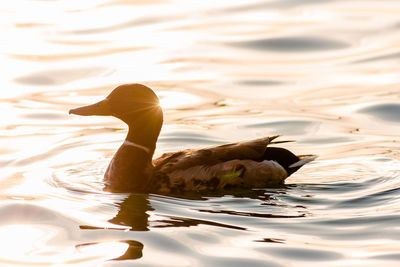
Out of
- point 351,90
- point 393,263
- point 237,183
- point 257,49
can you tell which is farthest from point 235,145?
point 257,49

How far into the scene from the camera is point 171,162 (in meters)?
9.93

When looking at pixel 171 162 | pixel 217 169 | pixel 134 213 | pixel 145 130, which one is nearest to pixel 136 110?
pixel 145 130

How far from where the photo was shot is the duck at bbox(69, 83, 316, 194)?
9852mm

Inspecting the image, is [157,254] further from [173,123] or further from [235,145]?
[173,123]

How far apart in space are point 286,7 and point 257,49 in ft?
9.92

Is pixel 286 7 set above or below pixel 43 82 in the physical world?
above

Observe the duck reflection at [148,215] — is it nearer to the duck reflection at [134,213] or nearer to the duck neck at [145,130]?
the duck reflection at [134,213]

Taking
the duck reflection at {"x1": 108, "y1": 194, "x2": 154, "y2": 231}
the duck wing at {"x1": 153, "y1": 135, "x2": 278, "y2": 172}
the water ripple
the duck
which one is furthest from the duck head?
the water ripple

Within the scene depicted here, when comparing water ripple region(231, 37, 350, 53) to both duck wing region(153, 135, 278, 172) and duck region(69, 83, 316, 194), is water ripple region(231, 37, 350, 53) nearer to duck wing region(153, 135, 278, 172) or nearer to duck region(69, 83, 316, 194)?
duck region(69, 83, 316, 194)

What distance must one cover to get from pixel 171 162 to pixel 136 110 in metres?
0.68

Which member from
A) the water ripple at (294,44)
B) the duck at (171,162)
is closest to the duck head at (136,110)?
the duck at (171,162)

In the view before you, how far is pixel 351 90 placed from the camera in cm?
1492

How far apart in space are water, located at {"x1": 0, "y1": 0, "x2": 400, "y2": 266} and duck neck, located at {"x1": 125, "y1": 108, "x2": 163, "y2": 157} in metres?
0.64

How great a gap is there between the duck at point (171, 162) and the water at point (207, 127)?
7.5 inches
